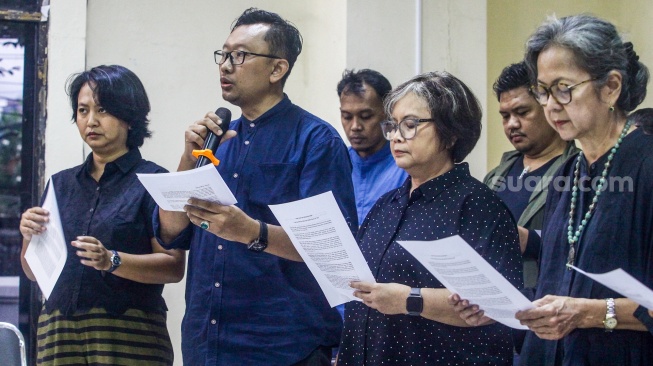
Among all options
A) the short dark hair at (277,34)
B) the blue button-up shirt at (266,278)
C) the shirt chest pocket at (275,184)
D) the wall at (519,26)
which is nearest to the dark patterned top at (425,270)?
the blue button-up shirt at (266,278)

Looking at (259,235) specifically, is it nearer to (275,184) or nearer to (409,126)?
(275,184)

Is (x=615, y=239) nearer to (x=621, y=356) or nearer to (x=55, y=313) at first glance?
(x=621, y=356)

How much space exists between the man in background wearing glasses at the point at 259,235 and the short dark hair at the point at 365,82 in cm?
97

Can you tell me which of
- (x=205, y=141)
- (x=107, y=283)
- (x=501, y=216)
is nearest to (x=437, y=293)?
(x=501, y=216)

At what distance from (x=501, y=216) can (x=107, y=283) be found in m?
1.37

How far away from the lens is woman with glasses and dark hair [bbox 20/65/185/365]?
2.95 meters

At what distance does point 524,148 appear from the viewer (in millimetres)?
3350

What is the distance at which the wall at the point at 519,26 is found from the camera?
14.8 feet

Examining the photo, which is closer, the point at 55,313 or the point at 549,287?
the point at 549,287

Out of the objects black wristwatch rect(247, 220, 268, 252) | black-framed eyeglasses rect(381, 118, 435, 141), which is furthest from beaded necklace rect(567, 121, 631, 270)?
black wristwatch rect(247, 220, 268, 252)

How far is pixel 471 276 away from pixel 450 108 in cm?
60

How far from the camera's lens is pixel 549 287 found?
88.1 inches

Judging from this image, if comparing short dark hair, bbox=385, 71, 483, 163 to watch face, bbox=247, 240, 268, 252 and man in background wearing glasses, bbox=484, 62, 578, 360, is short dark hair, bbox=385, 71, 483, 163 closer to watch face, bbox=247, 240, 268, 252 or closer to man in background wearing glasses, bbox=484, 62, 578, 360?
watch face, bbox=247, 240, 268, 252

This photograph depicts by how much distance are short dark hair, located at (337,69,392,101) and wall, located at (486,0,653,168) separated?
2.85ft
